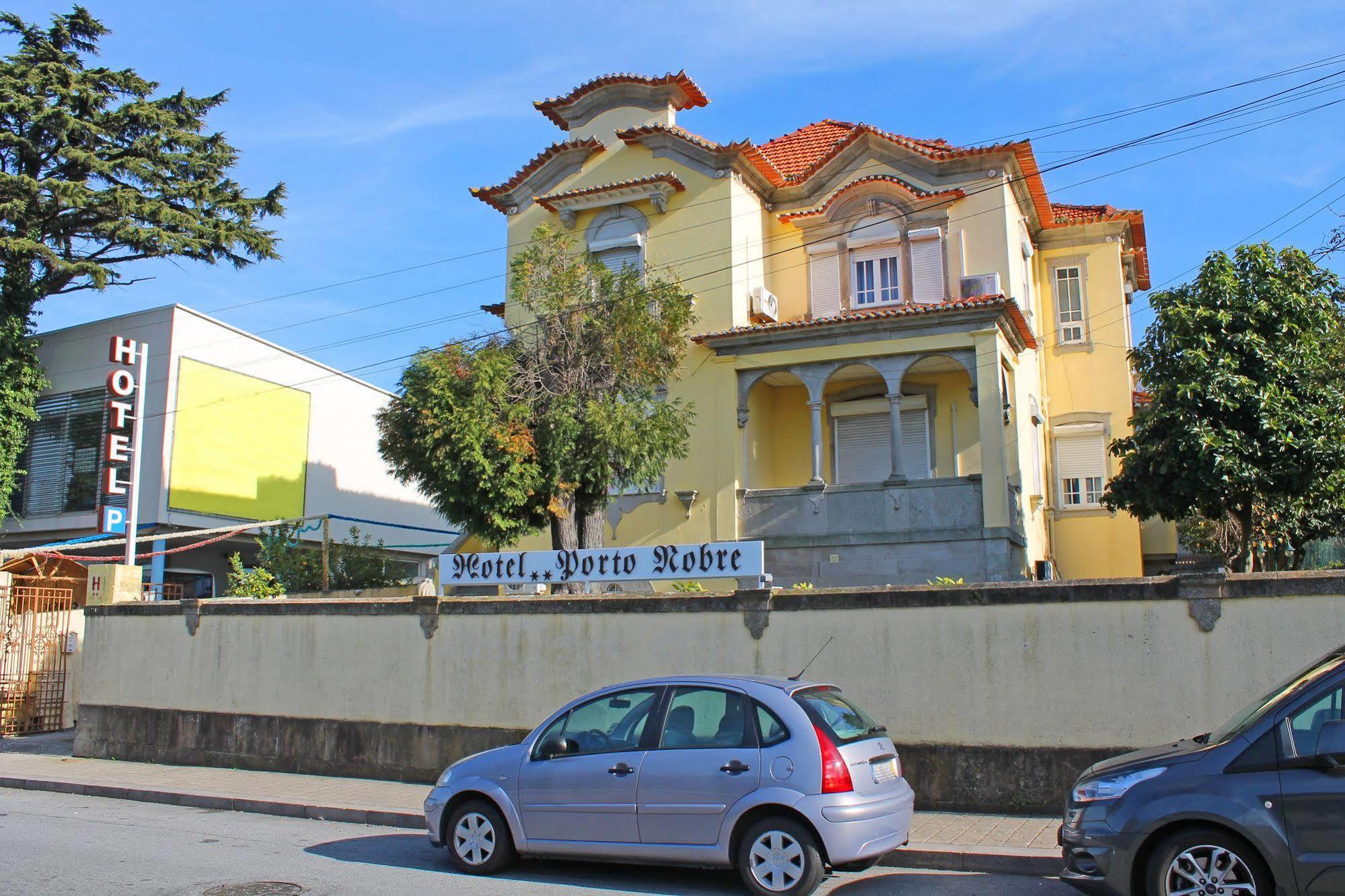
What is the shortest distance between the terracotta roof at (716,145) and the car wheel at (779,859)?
15.9 meters

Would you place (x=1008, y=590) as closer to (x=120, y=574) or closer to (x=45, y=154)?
(x=120, y=574)

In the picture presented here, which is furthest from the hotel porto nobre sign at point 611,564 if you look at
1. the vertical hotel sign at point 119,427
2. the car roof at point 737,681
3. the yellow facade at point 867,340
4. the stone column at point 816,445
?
the vertical hotel sign at point 119,427

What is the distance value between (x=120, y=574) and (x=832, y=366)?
12548 mm

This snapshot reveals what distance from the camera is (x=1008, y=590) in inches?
428

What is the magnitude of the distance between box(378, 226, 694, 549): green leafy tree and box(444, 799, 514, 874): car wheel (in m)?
7.75

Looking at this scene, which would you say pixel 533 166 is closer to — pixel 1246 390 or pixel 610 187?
pixel 610 187

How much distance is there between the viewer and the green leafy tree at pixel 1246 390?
16062 mm

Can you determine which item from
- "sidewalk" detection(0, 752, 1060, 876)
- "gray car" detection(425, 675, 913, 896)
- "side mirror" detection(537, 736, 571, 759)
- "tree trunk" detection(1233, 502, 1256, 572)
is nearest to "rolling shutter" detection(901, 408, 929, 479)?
"tree trunk" detection(1233, 502, 1256, 572)

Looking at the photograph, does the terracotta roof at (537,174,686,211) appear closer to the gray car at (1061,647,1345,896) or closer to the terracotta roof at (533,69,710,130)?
the terracotta roof at (533,69,710,130)

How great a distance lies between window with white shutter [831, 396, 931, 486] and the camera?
69.6 feet

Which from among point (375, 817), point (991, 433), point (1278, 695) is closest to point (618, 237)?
point (991, 433)

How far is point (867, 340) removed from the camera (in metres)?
20.0

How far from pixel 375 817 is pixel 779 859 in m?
5.48

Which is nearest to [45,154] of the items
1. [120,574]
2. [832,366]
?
[120,574]
